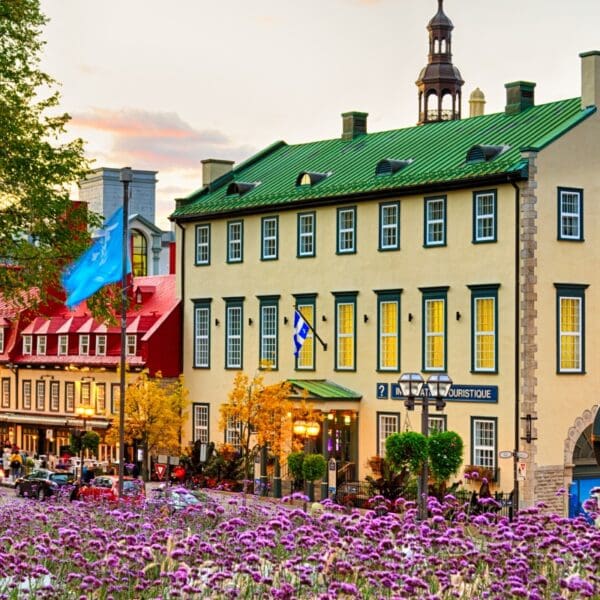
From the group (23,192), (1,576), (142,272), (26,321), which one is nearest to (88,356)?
(26,321)

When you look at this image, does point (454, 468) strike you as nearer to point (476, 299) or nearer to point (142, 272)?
point (476, 299)

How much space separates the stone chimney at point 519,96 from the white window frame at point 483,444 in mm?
12887

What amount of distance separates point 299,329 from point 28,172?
18.2 m

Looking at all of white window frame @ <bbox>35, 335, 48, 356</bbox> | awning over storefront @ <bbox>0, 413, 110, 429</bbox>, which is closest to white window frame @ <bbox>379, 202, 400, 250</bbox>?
awning over storefront @ <bbox>0, 413, 110, 429</bbox>

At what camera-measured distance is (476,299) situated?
5594 centimetres

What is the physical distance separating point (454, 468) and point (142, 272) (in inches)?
1885

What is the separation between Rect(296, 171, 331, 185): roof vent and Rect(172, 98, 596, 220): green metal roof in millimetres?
211

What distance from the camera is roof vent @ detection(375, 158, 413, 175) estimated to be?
198ft

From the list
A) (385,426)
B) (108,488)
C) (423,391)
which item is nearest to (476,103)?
(385,426)

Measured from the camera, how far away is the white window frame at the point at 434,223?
2262 inches

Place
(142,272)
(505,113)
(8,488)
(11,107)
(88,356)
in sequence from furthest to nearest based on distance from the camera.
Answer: (142,272) → (88,356) → (8,488) → (505,113) → (11,107)

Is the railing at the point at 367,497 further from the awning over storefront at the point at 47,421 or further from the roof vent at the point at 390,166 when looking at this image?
the awning over storefront at the point at 47,421

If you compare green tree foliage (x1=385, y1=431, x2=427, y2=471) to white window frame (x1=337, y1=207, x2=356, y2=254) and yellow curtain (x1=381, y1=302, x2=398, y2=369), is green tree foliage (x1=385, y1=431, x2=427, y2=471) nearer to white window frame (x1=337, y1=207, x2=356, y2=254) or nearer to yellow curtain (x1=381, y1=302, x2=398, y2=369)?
yellow curtain (x1=381, y1=302, x2=398, y2=369)

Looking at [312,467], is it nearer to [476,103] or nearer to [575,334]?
[575,334]
